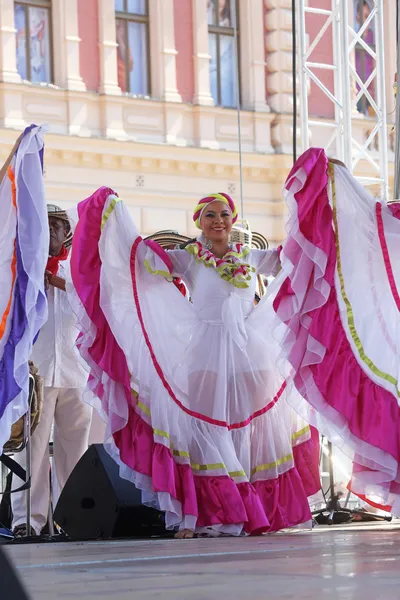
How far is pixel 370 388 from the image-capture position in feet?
16.7

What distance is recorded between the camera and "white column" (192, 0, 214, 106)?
16266mm

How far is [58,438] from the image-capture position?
6.05 meters

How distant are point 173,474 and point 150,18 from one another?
38.3 feet

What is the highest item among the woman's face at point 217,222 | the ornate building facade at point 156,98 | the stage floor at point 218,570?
the ornate building facade at point 156,98

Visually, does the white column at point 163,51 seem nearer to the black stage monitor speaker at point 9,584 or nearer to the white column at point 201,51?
the white column at point 201,51

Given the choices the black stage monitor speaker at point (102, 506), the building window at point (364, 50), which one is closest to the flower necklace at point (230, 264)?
the black stage monitor speaker at point (102, 506)

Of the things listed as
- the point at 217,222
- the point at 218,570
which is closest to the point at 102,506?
the point at 217,222

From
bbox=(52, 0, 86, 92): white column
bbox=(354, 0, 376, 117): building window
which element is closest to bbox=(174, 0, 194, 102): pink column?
bbox=(52, 0, 86, 92): white column

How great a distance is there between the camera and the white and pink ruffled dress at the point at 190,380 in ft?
17.0

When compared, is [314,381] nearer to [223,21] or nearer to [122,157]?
[122,157]

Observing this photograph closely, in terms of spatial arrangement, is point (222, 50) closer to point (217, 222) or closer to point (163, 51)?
point (163, 51)

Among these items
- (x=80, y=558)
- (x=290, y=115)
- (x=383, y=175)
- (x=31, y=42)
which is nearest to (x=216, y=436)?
(x=80, y=558)

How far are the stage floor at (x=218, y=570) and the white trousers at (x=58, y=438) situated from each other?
1.43 m

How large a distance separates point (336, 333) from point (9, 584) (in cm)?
355
